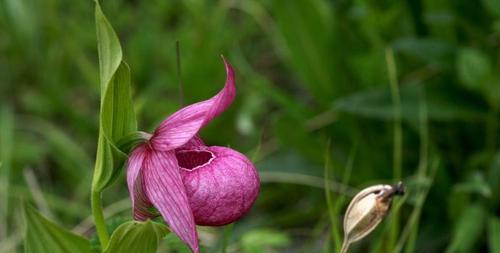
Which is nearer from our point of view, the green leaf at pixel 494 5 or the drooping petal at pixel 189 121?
the drooping petal at pixel 189 121

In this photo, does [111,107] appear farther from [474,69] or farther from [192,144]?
[474,69]

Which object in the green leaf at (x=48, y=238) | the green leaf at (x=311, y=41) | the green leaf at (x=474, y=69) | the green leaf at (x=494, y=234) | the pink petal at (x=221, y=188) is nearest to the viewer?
the pink petal at (x=221, y=188)

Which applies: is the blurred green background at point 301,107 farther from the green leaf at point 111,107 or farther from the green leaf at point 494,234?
the green leaf at point 111,107

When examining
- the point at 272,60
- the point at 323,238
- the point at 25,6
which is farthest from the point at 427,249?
the point at 25,6

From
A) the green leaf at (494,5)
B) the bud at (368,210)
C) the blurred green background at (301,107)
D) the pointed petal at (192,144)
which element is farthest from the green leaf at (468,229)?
the pointed petal at (192,144)

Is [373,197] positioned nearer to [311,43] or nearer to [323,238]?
[323,238]

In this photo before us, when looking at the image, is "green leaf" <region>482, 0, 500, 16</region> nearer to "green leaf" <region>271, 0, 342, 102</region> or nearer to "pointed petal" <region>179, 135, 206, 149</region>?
"green leaf" <region>271, 0, 342, 102</region>

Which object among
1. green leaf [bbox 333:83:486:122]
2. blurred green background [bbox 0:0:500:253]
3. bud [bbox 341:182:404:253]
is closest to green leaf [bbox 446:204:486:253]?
blurred green background [bbox 0:0:500:253]
